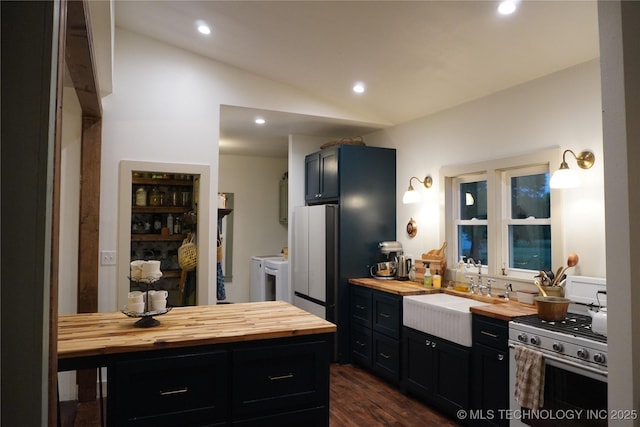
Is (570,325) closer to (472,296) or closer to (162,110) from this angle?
(472,296)

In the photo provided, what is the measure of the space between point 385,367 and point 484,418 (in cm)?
116

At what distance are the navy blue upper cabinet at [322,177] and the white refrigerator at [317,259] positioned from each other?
165 mm

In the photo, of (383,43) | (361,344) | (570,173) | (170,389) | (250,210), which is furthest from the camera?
(250,210)

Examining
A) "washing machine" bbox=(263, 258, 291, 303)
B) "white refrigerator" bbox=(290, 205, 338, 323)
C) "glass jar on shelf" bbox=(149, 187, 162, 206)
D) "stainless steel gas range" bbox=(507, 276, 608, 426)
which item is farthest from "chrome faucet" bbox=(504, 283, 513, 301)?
"glass jar on shelf" bbox=(149, 187, 162, 206)

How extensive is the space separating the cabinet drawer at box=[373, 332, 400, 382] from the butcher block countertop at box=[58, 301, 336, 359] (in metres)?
1.49

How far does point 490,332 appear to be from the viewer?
2.77m

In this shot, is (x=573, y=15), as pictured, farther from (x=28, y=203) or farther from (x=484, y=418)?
(x=28, y=203)

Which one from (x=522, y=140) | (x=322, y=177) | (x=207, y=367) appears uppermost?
(x=522, y=140)

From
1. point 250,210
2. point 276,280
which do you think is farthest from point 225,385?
point 250,210

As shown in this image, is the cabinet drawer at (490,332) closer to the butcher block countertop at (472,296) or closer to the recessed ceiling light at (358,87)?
the butcher block countertop at (472,296)

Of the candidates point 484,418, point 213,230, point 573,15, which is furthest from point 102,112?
point 484,418

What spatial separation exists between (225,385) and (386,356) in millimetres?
2185

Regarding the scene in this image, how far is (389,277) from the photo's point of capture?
14.5 feet

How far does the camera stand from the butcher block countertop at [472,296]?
8.97 ft
